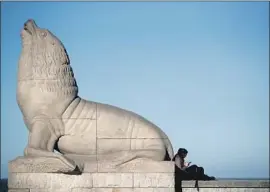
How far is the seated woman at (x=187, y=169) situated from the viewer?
8266mm

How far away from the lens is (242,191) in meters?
7.82

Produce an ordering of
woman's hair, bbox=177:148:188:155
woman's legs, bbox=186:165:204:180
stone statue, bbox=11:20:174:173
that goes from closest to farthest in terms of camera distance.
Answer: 1. stone statue, bbox=11:20:174:173
2. woman's legs, bbox=186:165:204:180
3. woman's hair, bbox=177:148:188:155

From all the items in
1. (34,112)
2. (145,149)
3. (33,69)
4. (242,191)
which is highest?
(33,69)

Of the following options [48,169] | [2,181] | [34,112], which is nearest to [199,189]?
[48,169]

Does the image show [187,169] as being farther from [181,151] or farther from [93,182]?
[93,182]

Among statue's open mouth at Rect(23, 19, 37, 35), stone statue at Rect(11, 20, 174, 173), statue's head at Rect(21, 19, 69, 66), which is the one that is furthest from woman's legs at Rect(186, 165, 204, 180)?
statue's open mouth at Rect(23, 19, 37, 35)

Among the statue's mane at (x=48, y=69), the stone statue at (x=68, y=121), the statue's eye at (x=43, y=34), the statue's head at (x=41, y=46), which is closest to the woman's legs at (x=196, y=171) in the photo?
the stone statue at (x=68, y=121)

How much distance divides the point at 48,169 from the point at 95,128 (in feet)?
3.11

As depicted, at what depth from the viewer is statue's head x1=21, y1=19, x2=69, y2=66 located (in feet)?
26.3

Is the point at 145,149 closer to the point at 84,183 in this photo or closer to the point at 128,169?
the point at 128,169

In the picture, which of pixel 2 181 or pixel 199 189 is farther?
pixel 2 181

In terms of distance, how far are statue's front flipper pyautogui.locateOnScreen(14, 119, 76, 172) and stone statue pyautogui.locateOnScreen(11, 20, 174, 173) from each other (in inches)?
0.6

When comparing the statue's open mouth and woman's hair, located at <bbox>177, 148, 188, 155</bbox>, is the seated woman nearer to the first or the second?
woman's hair, located at <bbox>177, 148, 188, 155</bbox>

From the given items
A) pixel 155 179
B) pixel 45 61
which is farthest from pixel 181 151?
pixel 45 61
